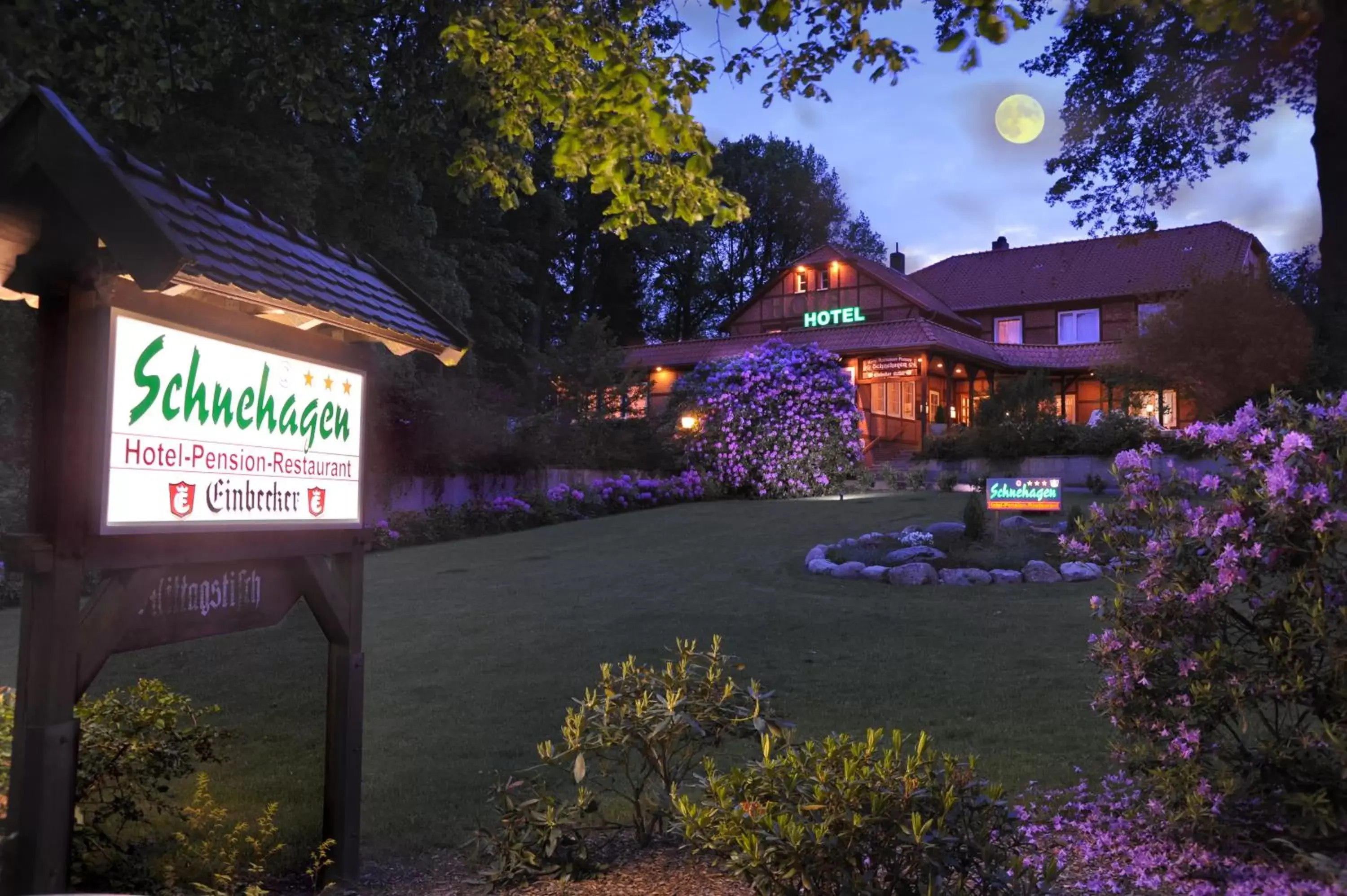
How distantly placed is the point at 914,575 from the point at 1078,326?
31.2m

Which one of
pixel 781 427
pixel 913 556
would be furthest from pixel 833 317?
pixel 913 556

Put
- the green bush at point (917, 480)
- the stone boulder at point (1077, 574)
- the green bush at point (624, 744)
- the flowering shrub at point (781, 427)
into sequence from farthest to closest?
the flowering shrub at point (781, 427), the green bush at point (917, 480), the stone boulder at point (1077, 574), the green bush at point (624, 744)

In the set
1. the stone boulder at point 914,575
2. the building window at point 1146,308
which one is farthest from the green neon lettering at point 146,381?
the building window at point 1146,308

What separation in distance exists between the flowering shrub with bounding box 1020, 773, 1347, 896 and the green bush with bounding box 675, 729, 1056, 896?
0.74ft

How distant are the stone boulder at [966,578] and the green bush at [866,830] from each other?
8.63 m

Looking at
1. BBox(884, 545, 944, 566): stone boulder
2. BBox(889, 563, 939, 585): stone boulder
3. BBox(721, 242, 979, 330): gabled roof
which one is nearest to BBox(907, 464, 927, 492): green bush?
BBox(884, 545, 944, 566): stone boulder

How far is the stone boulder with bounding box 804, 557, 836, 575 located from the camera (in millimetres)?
12734

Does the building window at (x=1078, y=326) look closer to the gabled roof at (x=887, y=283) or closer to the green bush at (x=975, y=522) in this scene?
the gabled roof at (x=887, y=283)

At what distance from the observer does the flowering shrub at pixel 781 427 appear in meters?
22.8

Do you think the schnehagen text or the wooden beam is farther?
the wooden beam

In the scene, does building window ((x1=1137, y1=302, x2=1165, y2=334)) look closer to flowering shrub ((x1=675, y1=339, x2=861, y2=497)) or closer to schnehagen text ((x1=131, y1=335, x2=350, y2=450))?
flowering shrub ((x1=675, y1=339, x2=861, y2=497))

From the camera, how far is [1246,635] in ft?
11.7

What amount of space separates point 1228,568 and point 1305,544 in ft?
0.85

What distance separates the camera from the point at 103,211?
287 centimetres
